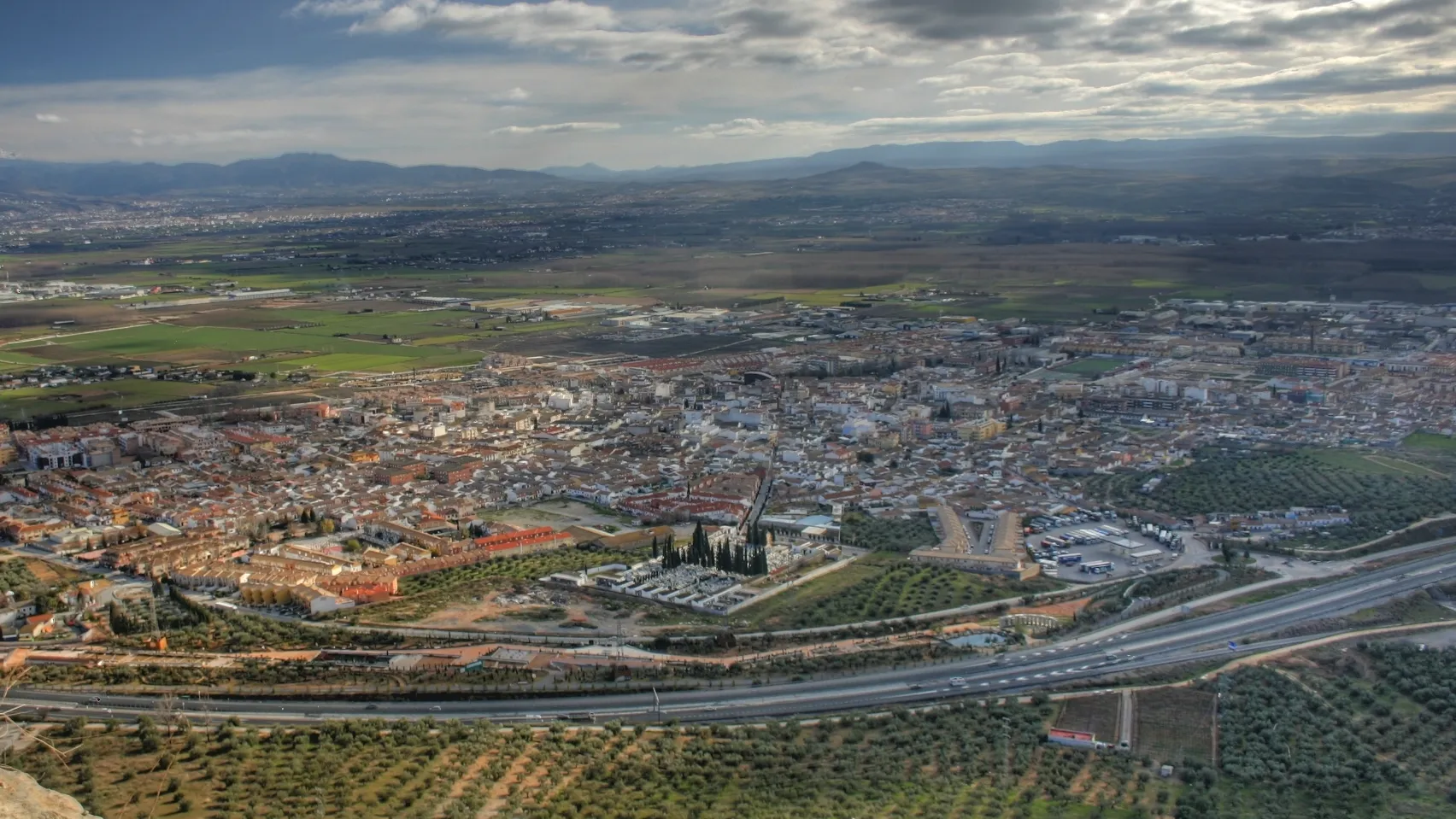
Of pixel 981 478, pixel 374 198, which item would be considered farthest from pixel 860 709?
pixel 374 198

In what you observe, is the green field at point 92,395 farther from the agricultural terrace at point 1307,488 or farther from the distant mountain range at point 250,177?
the distant mountain range at point 250,177

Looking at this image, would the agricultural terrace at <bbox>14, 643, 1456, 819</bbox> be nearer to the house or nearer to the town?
the house

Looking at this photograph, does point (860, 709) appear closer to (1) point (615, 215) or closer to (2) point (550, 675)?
(2) point (550, 675)

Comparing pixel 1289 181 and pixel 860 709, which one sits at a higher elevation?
pixel 1289 181

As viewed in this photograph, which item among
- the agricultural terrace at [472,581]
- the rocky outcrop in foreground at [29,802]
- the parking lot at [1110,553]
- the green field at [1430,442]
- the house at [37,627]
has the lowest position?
the parking lot at [1110,553]

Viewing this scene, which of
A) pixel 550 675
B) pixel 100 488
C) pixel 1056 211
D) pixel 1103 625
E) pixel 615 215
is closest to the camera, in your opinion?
pixel 550 675

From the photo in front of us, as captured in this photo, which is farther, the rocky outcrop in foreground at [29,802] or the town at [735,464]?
the town at [735,464]

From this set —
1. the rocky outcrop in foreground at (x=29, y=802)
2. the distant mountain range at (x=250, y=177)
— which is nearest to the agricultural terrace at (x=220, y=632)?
the rocky outcrop in foreground at (x=29, y=802)
